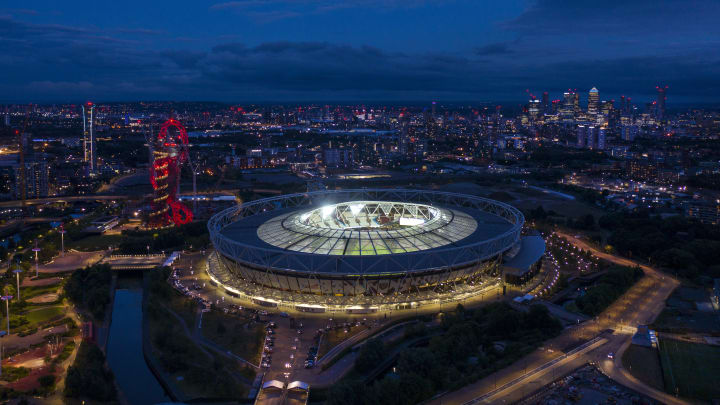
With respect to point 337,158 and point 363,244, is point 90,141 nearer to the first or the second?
point 337,158

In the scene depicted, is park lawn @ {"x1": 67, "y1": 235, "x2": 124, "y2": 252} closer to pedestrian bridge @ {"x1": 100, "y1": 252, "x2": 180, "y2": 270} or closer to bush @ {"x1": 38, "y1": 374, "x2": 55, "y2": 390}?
pedestrian bridge @ {"x1": 100, "y1": 252, "x2": 180, "y2": 270}

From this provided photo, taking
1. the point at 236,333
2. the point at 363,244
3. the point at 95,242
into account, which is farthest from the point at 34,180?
the point at 363,244

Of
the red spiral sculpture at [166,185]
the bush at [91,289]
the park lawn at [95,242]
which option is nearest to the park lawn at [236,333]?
the bush at [91,289]

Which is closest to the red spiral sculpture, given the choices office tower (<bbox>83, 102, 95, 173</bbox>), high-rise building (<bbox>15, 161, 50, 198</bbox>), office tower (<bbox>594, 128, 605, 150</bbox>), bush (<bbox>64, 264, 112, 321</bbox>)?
bush (<bbox>64, 264, 112, 321</bbox>)

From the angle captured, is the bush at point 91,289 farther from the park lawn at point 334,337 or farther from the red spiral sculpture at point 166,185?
the red spiral sculpture at point 166,185

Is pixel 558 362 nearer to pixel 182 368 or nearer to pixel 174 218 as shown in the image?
pixel 182 368

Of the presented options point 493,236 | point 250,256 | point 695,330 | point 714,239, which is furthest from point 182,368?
point 714,239
